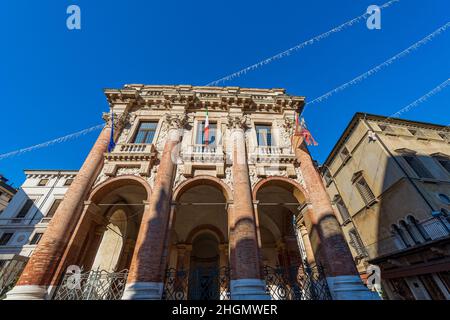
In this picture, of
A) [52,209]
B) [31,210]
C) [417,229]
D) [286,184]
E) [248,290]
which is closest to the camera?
[248,290]

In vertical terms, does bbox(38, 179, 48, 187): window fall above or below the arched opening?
above

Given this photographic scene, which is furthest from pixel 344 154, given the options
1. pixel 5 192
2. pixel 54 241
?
pixel 5 192

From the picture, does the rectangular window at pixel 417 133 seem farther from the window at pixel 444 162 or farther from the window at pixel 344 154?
the window at pixel 344 154

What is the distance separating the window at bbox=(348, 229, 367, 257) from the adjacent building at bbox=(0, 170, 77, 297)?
30592 mm

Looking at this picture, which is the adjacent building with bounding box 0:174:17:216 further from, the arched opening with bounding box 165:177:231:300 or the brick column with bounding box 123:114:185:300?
the brick column with bounding box 123:114:185:300

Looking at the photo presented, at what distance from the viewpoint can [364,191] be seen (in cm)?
1551

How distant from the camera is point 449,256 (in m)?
9.03

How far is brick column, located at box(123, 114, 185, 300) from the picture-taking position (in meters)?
6.21

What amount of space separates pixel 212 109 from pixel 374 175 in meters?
13.5

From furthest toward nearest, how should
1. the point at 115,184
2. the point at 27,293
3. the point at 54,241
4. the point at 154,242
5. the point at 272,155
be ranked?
the point at 272,155, the point at 115,184, the point at 154,242, the point at 54,241, the point at 27,293

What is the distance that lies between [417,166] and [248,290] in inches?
604

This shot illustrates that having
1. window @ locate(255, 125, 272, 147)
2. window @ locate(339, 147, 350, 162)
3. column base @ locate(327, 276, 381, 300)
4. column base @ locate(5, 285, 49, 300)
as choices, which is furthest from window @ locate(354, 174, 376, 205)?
column base @ locate(5, 285, 49, 300)

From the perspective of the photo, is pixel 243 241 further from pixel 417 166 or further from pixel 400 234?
pixel 417 166

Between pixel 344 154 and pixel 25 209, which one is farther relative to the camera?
pixel 25 209
